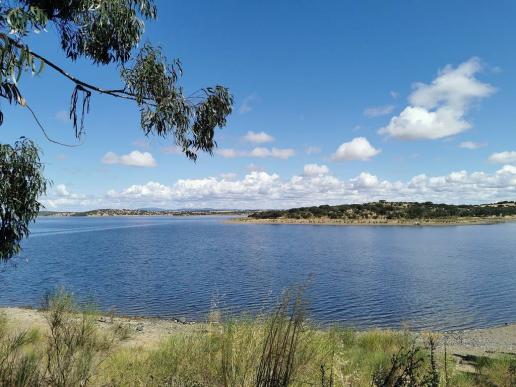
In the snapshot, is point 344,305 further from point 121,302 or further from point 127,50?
point 127,50

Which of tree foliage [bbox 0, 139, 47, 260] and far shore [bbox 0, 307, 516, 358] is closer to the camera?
tree foliage [bbox 0, 139, 47, 260]

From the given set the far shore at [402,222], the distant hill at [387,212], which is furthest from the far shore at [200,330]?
the distant hill at [387,212]

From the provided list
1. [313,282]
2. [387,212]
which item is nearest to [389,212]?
[387,212]

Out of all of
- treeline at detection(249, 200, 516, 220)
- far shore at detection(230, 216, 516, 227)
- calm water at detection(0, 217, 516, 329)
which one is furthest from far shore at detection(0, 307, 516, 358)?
treeline at detection(249, 200, 516, 220)

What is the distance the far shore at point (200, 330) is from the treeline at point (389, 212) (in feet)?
359

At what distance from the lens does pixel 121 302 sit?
81.1 feet

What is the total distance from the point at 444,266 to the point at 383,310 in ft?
59.6

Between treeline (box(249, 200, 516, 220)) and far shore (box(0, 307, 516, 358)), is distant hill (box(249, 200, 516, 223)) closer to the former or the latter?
treeline (box(249, 200, 516, 220))

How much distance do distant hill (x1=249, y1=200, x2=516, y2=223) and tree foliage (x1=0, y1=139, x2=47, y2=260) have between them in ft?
390

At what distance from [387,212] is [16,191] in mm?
127729

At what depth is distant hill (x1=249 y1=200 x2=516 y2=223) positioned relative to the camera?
125 meters

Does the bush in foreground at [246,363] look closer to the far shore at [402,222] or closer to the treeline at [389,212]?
the far shore at [402,222]

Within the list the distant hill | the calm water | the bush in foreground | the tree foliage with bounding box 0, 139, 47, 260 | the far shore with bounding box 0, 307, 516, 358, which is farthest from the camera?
the distant hill

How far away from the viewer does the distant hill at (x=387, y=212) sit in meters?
125
